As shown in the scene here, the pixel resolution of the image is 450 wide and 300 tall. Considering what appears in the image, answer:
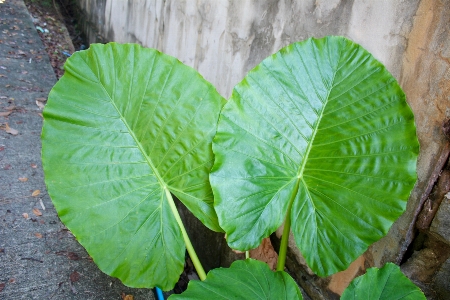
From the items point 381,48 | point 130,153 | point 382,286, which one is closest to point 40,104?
point 130,153

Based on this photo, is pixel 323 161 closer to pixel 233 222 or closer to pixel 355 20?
pixel 233 222

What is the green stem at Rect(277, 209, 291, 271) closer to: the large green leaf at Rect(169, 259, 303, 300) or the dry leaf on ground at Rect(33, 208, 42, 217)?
the large green leaf at Rect(169, 259, 303, 300)

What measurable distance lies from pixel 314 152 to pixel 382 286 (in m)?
0.41

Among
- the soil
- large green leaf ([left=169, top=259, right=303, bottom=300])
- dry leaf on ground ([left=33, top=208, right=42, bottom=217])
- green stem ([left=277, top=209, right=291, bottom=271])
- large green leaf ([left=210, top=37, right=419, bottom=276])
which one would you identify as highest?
the soil

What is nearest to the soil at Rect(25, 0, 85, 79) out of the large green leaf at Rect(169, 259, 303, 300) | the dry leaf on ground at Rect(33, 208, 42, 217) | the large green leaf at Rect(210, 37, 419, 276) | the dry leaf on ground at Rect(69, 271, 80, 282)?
the dry leaf on ground at Rect(33, 208, 42, 217)

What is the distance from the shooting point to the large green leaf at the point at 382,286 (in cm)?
94

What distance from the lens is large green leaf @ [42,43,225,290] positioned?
1261 mm

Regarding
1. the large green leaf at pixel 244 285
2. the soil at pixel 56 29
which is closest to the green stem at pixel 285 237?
the large green leaf at pixel 244 285

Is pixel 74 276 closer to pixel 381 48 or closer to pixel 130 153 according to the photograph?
pixel 130 153

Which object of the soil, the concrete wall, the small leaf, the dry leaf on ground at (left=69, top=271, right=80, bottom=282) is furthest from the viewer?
the soil

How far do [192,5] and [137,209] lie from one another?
1.48m

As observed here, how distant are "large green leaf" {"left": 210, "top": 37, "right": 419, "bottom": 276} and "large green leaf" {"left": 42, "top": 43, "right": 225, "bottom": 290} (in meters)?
0.18

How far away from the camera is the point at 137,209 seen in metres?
1.31

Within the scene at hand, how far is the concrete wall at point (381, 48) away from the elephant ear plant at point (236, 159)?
9 centimetres
